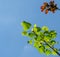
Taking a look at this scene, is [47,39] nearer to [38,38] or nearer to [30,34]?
[38,38]

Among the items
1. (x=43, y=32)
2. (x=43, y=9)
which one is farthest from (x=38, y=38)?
(x=43, y=9)

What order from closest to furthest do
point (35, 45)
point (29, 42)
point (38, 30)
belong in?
1. point (38, 30)
2. point (35, 45)
3. point (29, 42)

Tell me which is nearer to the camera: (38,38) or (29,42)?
(38,38)

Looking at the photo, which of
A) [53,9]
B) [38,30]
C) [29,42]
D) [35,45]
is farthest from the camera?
[29,42]

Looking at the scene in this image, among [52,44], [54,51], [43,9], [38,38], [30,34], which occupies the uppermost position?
[43,9]

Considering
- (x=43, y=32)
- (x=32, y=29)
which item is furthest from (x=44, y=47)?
(x=32, y=29)

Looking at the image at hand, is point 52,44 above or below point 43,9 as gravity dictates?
below

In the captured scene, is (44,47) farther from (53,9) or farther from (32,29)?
(53,9)

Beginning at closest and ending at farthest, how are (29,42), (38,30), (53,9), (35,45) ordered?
(53,9) → (38,30) → (35,45) → (29,42)

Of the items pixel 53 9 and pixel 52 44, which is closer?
pixel 53 9
